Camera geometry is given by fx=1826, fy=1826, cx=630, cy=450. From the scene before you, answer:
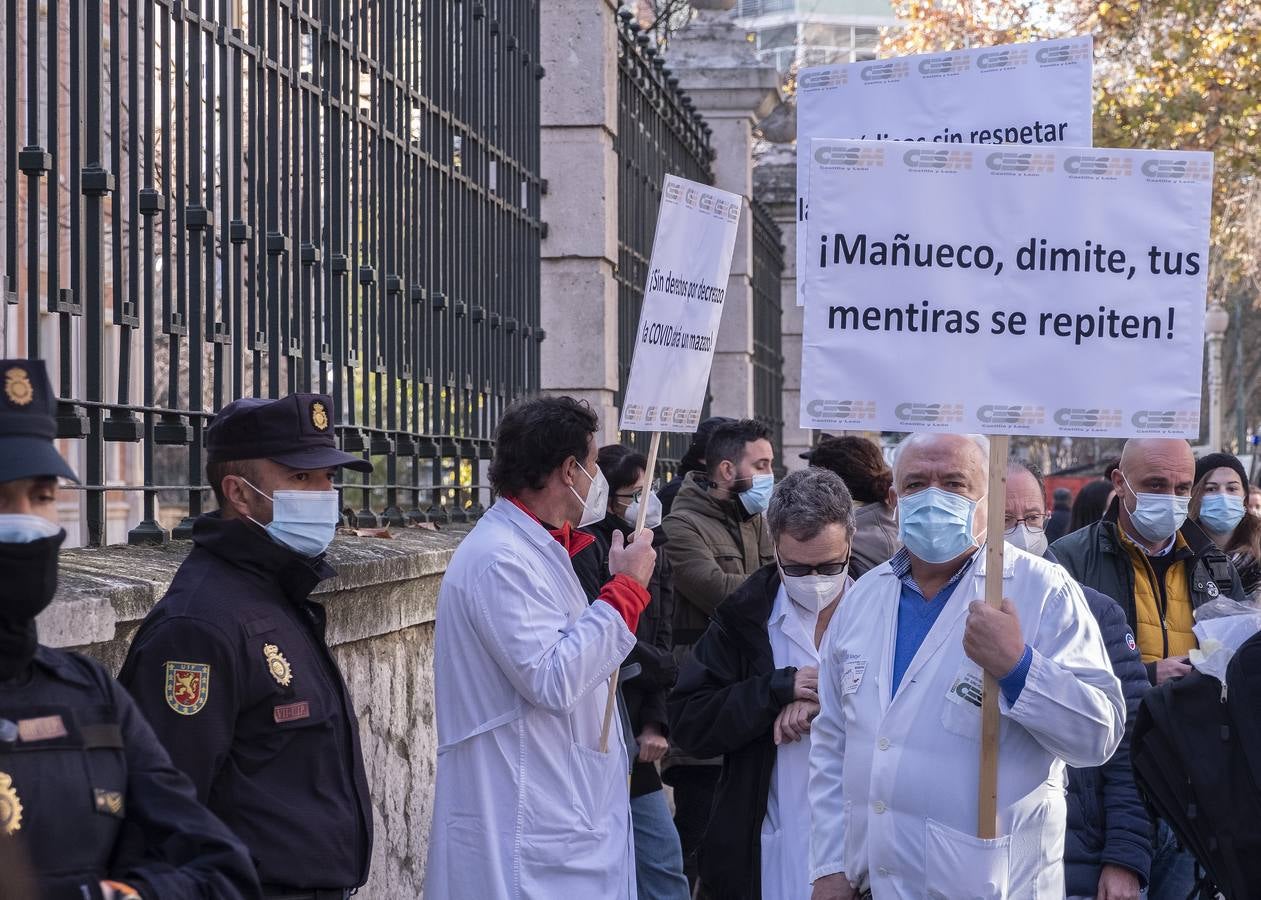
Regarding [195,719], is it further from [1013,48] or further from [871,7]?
[871,7]

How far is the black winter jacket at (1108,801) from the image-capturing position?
470 centimetres

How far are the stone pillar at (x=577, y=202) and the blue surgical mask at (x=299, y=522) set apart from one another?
4.96m

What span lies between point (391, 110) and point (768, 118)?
7985mm

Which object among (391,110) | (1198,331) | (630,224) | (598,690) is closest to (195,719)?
(598,690)

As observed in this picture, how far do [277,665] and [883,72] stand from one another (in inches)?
175

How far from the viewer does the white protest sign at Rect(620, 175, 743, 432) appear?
17.9 ft

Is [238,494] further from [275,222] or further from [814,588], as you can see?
[275,222]

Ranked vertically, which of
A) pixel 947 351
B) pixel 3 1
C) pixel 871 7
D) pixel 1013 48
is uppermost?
pixel 871 7

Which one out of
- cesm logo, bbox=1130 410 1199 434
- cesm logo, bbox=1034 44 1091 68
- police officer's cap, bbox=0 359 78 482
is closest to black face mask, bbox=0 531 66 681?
police officer's cap, bbox=0 359 78 482

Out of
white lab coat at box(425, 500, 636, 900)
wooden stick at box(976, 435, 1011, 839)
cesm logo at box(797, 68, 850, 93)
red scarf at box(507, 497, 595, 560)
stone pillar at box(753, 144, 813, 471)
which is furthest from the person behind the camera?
stone pillar at box(753, 144, 813, 471)

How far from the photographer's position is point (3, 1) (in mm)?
4105

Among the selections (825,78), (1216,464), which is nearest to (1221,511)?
(1216,464)

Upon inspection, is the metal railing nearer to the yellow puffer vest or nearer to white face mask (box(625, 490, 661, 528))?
white face mask (box(625, 490, 661, 528))

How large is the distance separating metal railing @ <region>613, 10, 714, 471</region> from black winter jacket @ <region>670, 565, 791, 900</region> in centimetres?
433
